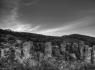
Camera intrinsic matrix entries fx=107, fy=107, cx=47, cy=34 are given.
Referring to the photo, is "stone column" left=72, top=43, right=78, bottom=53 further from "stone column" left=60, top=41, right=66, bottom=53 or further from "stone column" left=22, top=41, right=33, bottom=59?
"stone column" left=22, top=41, right=33, bottom=59

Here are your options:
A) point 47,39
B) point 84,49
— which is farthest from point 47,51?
point 84,49

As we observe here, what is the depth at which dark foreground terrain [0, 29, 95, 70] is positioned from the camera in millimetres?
6704

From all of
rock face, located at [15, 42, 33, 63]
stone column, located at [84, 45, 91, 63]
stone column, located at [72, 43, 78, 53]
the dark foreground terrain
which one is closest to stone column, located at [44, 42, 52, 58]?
the dark foreground terrain

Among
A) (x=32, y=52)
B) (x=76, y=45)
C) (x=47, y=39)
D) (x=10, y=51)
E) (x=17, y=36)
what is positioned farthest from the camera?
(x=76, y=45)

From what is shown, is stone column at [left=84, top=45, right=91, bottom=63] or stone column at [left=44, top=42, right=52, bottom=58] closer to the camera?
stone column at [left=44, top=42, right=52, bottom=58]

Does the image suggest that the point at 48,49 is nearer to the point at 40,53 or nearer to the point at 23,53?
the point at 40,53

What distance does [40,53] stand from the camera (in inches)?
294

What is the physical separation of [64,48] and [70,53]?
26.6 inches

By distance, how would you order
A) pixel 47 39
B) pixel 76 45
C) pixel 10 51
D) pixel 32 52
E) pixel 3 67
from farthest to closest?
pixel 76 45 < pixel 47 39 < pixel 32 52 < pixel 10 51 < pixel 3 67

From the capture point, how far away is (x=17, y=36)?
786cm

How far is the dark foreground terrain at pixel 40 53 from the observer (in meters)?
6.70

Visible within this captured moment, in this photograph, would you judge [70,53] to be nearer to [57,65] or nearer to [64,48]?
[64,48]

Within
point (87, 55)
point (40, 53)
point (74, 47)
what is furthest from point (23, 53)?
point (87, 55)

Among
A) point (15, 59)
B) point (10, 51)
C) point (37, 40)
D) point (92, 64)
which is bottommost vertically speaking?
point (92, 64)
